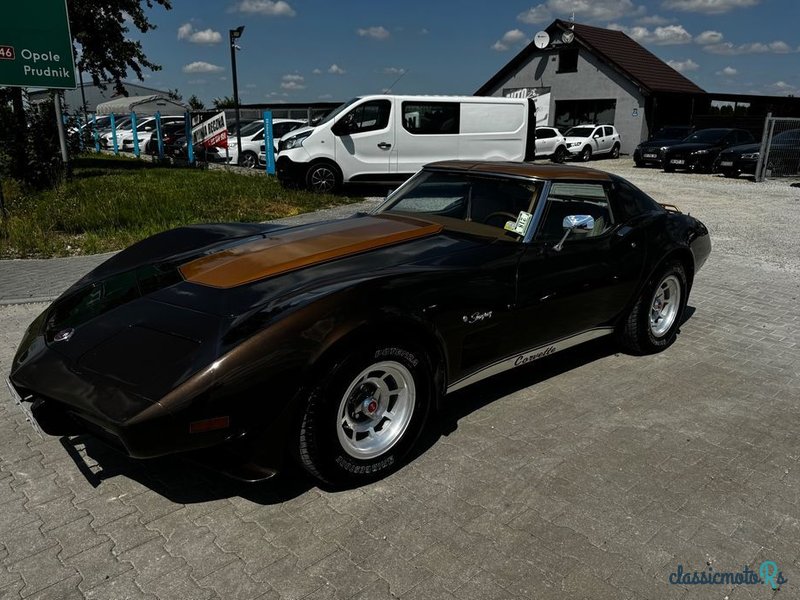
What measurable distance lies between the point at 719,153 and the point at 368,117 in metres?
13.4

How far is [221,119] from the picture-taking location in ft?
62.4

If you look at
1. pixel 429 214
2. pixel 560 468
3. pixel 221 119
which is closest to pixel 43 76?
pixel 221 119

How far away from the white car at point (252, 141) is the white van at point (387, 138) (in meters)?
6.67

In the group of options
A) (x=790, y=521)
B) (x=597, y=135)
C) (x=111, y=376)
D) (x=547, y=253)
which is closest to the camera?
(x=111, y=376)

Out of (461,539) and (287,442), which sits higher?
(287,442)

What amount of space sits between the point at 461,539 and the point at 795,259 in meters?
8.09

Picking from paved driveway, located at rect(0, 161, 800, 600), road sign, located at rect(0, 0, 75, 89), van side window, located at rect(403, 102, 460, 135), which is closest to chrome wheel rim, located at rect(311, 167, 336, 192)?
van side window, located at rect(403, 102, 460, 135)

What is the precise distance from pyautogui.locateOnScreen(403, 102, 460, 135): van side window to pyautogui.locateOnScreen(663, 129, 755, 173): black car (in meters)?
11.0

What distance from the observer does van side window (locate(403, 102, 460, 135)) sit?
13.6 m

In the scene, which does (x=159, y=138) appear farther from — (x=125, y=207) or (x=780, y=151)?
(x=780, y=151)

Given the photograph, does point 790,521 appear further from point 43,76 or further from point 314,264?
point 43,76

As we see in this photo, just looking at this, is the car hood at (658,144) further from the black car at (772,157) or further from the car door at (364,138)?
the car door at (364,138)

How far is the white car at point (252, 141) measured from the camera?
66.8 ft

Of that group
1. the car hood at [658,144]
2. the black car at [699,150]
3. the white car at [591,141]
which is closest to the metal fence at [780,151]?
the black car at [699,150]
